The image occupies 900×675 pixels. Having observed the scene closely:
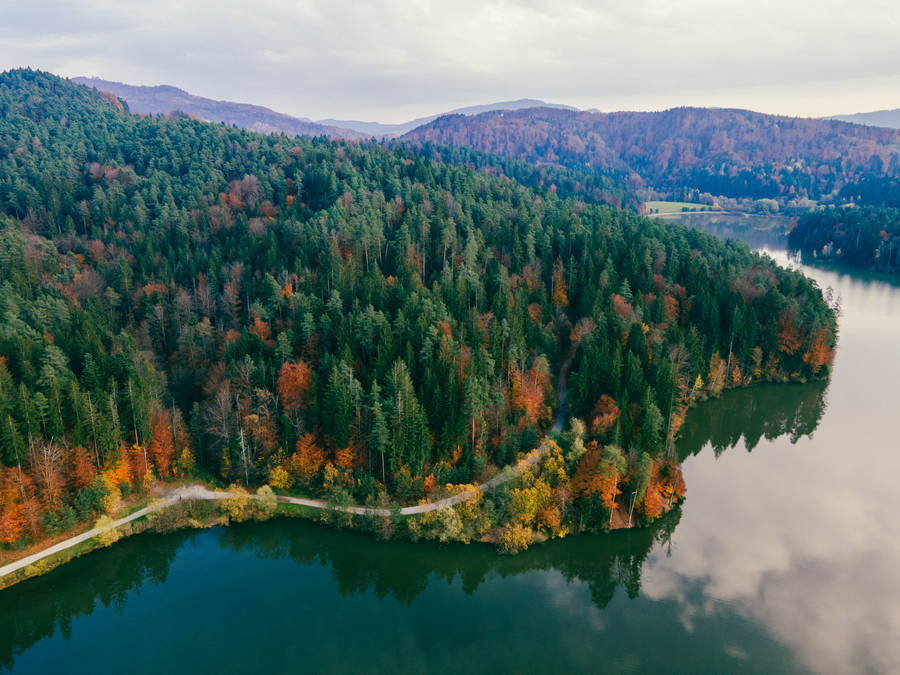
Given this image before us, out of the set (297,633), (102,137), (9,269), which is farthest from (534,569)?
(102,137)

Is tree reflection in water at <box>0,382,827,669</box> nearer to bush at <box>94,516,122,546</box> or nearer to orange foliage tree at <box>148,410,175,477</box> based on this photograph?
bush at <box>94,516,122,546</box>

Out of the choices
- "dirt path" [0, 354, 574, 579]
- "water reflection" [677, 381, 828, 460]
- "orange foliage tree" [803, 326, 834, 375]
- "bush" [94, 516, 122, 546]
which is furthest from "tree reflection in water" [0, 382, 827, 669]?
"orange foliage tree" [803, 326, 834, 375]

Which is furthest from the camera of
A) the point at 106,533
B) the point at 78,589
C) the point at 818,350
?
the point at 818,350

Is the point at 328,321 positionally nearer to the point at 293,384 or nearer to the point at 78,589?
the point at 293,384

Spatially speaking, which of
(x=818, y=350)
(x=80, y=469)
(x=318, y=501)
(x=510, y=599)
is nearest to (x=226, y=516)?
(x=318, y=501)

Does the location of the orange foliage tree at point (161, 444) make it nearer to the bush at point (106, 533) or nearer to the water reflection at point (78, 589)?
the bush at point (106, 533)

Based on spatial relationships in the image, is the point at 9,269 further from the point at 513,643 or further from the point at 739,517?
the point at 739,517

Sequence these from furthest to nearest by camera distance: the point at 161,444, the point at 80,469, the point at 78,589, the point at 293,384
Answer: the point at 293,384 < the point at 161,444 < the point at 80,469 < the point at 78,589
